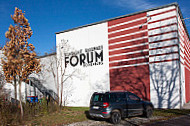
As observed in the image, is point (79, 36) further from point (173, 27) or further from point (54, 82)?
point (173, 27)

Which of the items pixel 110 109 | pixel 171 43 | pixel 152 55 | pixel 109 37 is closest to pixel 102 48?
pixel 109 37

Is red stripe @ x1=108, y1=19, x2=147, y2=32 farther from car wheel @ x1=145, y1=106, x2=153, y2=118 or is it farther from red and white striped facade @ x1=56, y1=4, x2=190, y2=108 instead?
car wheel @ x1=145, y1=106, x2=153, y2=118

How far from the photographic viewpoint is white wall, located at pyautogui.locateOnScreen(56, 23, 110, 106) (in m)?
19.6

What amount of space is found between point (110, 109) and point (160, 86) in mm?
7636

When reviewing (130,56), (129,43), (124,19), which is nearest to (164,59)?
(130,56)

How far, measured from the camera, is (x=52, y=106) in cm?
1398

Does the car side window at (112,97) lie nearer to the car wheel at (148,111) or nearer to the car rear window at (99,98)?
the car rear window at (99,98)

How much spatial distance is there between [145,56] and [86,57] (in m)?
6.86

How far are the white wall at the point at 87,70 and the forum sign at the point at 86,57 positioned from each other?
322 mm

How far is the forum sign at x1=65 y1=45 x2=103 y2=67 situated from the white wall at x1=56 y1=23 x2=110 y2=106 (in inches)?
12.7

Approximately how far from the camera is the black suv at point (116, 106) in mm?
10039

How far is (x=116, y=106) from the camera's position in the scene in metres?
10.2

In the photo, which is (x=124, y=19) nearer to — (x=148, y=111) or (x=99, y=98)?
(x=148, y=111)

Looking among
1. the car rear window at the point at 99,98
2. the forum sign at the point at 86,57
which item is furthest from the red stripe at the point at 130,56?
the car rear window at the point at 99,98
